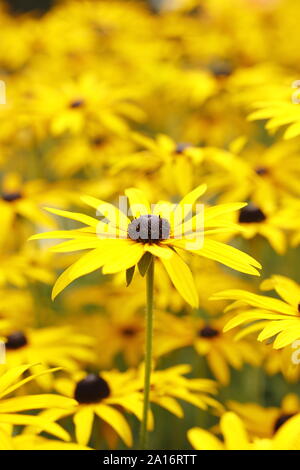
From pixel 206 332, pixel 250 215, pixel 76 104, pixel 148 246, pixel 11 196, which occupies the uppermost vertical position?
pixel 76 104

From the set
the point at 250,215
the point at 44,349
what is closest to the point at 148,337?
the point at 44,349

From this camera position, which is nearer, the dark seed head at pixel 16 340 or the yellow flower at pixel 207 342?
the dark seed head at pixel 16 340

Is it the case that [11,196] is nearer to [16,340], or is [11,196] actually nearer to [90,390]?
[16,340]

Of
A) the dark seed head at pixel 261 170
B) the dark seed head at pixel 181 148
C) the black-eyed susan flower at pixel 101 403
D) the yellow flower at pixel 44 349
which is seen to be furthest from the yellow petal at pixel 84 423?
the dark seed head at pixel 261 170

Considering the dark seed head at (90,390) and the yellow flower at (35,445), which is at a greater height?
the dark seed head at (90,390)

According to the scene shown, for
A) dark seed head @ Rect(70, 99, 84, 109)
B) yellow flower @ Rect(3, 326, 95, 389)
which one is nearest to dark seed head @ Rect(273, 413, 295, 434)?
yellow flower @ Rect(3, 326, 95, 389)

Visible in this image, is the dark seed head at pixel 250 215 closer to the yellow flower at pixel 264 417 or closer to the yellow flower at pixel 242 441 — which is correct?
the yellow flower at pixel 264 417

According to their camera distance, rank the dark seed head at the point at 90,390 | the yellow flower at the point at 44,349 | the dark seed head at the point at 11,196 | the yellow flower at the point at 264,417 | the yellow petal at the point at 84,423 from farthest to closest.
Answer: the dark seed head at the point at 11,196
the yellow flower at the point at 44,349
the yellow flower at the point at 264,417
the dark seed head at the point at 90,390
the yellow petal at the point at 84,423
